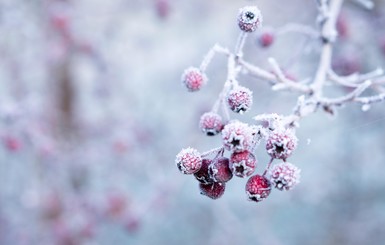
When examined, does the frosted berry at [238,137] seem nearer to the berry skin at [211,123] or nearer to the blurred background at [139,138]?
the berry skin at [211,123]

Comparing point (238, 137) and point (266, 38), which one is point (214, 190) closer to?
point (238, 137)

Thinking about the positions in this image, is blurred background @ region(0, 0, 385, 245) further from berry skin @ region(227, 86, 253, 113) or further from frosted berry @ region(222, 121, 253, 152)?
frosted berry @ region(222, 121, 253, 152)

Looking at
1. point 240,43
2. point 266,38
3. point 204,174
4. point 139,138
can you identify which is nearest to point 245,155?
point 204,174

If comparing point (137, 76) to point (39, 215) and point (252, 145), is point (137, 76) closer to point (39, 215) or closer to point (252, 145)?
point (39, 215)

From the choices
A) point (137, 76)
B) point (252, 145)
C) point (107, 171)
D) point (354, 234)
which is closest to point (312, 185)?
point (354, 234)

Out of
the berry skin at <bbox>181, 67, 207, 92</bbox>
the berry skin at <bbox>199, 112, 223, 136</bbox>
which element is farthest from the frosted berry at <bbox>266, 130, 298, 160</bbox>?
the berry skin at <bbox>181, 67, 207, 92</bbox>
